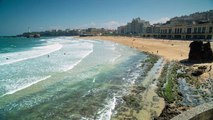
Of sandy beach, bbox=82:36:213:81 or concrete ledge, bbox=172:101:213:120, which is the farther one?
sandy beach, bbox=82:36:213:81

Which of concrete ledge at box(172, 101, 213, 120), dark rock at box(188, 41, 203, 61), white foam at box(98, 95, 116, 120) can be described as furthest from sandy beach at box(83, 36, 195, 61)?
concrete ledge at box(172, 101, 213, 120)

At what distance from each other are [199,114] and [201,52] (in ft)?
81.5

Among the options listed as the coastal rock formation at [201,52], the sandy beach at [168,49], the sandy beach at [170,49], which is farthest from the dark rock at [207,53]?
the sandy beach at [168,49]

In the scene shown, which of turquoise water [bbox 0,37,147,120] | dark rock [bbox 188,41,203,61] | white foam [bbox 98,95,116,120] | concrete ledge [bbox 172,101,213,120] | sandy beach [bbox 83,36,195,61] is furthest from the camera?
sandy beach [bbox 83,36,195,61]

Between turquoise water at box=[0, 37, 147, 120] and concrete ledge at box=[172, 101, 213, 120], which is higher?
concrete ledge at box=[172, 101, 213, 120]

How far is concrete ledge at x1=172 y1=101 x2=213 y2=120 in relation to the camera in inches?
194

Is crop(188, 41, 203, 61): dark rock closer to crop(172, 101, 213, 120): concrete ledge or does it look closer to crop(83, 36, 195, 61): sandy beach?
crop(83, 36, 195, 61): sandy beach

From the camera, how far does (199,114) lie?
5152 mm

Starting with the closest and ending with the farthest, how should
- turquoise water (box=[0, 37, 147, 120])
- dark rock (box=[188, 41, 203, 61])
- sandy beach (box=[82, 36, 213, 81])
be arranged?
1. turquoise water (box=[0, 37, 147, 120])
2. dark rock (box=[188, 41, 203, 61])
3. sandy beach (box=[82, 36, 213, 81])

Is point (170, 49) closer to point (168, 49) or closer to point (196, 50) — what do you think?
point (168, 49)

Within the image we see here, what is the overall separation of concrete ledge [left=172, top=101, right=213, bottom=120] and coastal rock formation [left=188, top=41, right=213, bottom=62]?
77.6 ft

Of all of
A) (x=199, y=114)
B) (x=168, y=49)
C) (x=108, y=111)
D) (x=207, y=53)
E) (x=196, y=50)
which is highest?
(x=199, y=114)

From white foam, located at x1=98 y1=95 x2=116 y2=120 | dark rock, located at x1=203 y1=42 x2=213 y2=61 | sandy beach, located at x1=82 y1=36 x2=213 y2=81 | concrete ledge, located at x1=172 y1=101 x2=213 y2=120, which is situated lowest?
white foam, located at x1=98 y1=95 x2=116 y2=120

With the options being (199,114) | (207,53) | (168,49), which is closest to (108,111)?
(199,114)
